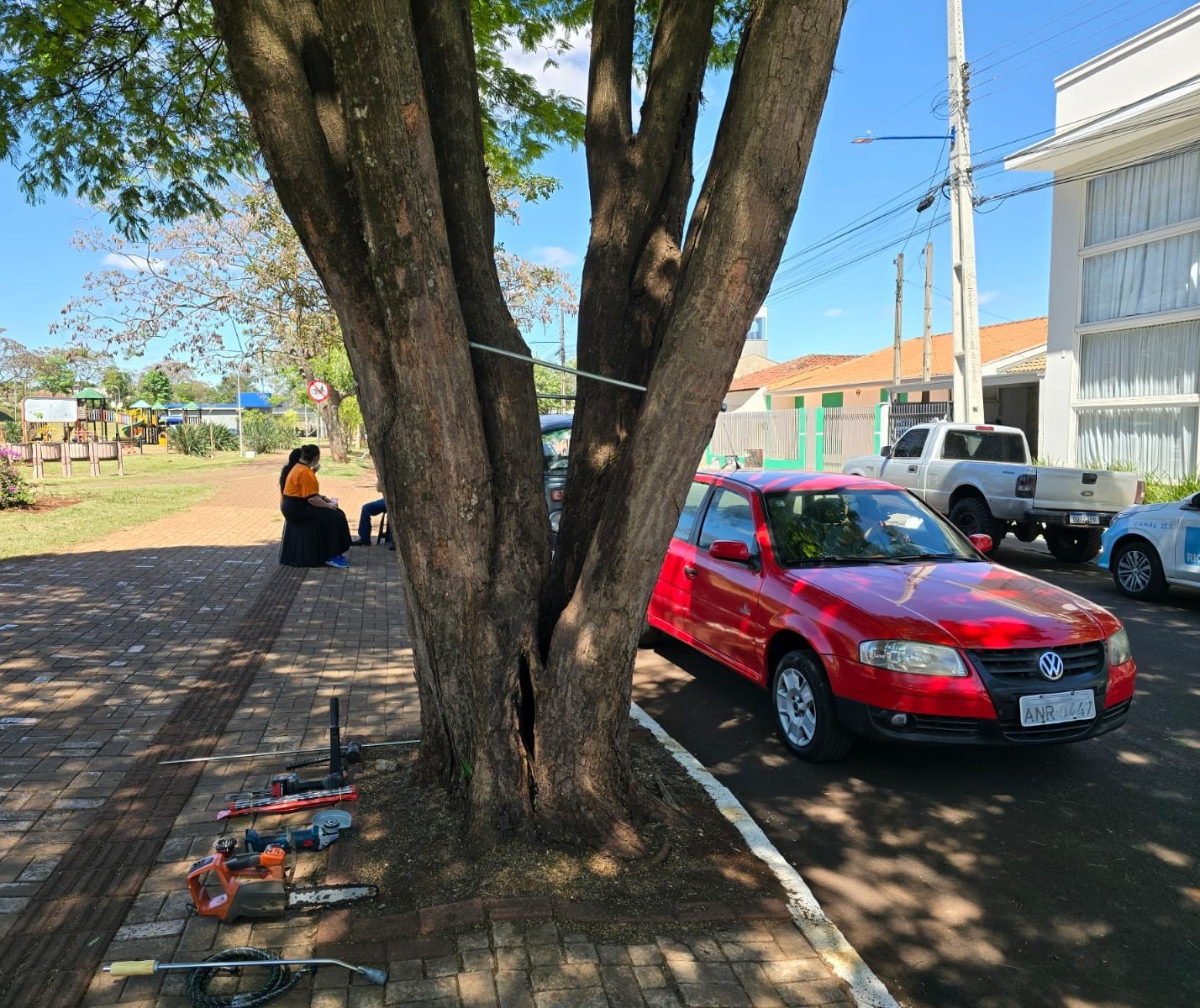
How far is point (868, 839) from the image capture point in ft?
13.3

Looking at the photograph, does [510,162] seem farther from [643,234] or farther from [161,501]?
[161,501]

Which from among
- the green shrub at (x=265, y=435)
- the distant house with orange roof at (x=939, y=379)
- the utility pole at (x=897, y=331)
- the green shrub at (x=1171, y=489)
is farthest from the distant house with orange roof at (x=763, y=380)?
the green shrub at (x=1171, y=489)

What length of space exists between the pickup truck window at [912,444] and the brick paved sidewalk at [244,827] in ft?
29.4

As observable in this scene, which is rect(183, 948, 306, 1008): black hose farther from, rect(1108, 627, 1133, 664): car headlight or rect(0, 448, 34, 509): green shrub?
rect(0, 448, 34, 509): green shrub

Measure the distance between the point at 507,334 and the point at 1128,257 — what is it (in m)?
16.4

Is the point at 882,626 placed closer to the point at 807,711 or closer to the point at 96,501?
the point at 807,711

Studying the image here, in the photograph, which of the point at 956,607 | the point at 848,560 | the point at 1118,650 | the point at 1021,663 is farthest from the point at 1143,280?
the point at 1021,663

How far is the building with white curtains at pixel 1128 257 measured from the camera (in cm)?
1480

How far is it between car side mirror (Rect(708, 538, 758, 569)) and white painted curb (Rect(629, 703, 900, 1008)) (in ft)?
4.57

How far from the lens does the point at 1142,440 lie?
1593 centimetres

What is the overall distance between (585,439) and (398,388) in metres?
0.89

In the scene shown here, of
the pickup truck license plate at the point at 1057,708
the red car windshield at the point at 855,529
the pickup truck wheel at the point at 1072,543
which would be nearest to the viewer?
the pickup truck license plate at the point at 1057,708

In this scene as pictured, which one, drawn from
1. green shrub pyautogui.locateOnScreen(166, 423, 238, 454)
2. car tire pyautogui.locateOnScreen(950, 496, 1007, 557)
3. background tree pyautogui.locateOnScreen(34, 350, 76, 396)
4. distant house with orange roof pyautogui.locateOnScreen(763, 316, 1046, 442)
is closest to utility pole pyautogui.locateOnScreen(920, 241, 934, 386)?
distant house with orange roof pyautogui.locateOnScreen(763, 316, 1046, 442)

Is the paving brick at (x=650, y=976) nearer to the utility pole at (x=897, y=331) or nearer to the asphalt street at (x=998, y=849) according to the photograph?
the asphalt street at (x=998, y=849)
